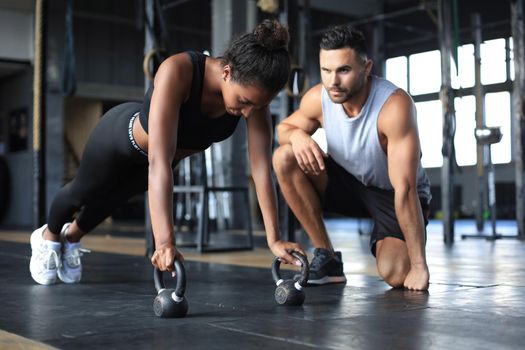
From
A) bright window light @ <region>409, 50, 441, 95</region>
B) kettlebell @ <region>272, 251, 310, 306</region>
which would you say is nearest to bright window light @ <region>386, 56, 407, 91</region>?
bright window light @ <region>409, 50, 441, 95</region>

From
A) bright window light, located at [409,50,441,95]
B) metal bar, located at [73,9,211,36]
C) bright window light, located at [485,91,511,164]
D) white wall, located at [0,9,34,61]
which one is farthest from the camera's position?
bright window light, located at [409,50,441,95]

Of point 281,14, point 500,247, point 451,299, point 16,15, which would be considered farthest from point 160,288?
point 16,15

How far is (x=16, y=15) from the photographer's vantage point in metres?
8.75

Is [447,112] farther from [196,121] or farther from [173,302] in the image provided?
[173,302]

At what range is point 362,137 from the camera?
2.13 metres

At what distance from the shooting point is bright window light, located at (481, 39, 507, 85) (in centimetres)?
1075

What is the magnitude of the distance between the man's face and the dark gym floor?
1.93ft

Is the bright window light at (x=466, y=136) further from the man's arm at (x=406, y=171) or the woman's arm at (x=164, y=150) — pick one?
the woman's arm at (x=164, y=150)

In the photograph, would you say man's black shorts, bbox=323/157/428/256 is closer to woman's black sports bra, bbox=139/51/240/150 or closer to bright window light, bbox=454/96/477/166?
woman's black sports bra, bbox=139/51/240/150

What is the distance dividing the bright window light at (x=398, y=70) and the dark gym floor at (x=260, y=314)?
9827 millimetres

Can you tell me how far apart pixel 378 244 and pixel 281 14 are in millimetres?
1962

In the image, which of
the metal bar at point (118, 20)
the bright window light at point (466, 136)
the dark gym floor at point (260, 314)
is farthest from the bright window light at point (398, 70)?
the dark gym floor at point (260, 314)

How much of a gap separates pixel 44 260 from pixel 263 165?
0.87 metres

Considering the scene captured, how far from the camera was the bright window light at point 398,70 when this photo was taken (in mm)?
12164
